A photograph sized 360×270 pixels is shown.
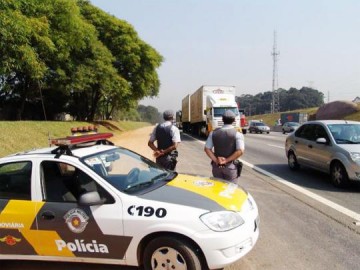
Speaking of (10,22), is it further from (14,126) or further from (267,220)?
(267,220)

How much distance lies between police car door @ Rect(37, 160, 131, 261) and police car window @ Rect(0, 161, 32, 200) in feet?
0.64

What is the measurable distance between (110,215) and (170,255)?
73cm

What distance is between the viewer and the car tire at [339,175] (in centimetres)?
913

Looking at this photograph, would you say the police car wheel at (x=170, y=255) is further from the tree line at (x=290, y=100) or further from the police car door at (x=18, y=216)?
the tree line at (x=290, y=100)

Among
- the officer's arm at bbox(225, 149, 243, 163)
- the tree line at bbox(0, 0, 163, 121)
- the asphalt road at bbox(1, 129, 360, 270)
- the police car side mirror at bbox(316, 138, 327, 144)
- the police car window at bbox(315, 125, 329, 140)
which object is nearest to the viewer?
the asphalt road at bbox(1, 129, 360, 270)

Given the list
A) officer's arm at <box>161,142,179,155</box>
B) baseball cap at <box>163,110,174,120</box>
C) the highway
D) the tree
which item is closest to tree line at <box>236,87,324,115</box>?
the tree

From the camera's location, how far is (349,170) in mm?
8945

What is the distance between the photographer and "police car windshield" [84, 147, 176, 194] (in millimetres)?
4629

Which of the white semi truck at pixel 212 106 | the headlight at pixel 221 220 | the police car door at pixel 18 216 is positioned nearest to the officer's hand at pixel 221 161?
the headlight at pixel 221 220

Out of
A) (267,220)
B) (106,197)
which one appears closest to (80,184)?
(106,197)

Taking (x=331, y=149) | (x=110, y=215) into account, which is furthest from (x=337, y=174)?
(x=110, y=215)

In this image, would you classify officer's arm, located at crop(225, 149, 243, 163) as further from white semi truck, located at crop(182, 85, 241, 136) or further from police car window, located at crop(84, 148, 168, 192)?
white semi truck, located at crop(182, 85, 241, 136)

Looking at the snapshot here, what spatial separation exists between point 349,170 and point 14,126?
→ 16699mm

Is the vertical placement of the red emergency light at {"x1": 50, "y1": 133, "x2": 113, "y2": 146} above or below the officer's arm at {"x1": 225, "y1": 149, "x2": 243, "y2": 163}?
above
